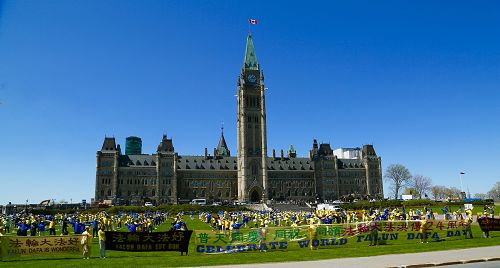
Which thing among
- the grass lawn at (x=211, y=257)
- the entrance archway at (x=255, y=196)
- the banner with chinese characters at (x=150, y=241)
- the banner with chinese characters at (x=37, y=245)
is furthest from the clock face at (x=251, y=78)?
the banner with chinese characters at (x=37, y=245)

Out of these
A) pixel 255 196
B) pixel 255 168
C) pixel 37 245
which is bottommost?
pixel 37 245

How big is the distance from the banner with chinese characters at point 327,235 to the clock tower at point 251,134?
9584 centimetres

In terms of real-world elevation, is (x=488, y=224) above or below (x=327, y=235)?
above

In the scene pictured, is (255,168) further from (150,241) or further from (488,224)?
(150,241)

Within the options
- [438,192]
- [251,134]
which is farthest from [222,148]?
[438,192]

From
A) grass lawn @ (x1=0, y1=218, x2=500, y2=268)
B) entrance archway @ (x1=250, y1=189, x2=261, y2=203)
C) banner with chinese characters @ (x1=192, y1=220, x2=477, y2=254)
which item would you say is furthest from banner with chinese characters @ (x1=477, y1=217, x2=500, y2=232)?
entrance archway @ (x1=250, y1=189, x2=261, y2=203)

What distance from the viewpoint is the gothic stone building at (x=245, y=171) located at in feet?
416

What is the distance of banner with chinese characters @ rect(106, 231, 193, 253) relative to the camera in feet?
80.2

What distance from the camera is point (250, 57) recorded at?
144500 mm

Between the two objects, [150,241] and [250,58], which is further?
[250,58]

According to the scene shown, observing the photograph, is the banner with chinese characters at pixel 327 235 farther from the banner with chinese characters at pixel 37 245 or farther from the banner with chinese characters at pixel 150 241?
the banner with chinese characters at pixel 37 245

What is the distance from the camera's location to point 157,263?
67.0 ft

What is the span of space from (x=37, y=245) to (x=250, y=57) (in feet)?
415

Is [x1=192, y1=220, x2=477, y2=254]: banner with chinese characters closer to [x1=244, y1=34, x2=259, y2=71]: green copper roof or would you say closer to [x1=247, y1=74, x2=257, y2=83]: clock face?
[x1=247, y1=74, x2=257, y2=83]: clock face
